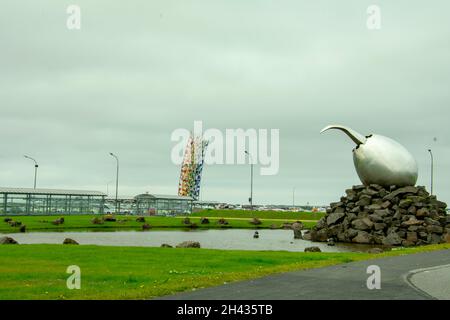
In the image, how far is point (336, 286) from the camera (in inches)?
507

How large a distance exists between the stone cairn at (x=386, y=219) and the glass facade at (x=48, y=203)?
1564 inches

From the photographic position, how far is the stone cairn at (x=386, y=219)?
35656 mm

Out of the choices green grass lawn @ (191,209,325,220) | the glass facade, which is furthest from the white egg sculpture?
the glass facade

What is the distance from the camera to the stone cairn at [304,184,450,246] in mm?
35656

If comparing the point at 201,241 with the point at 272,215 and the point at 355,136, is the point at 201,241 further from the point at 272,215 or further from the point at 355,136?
the point at 272,215

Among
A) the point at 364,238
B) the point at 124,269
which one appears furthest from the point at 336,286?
the point at 364,238

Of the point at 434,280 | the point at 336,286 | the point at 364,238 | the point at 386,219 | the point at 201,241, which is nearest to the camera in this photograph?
the point at 336,286

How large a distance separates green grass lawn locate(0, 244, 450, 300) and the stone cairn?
15.2 m

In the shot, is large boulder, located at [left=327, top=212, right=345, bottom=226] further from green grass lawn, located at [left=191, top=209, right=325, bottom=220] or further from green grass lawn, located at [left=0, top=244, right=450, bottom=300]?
green grass lawn, located at [left=191, top=209, right=325, bottom=220]

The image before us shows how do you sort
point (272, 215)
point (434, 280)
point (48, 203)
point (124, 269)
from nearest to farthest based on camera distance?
point (434, 280) < point (124, 269) < point (48, 203) < point (272, 215)

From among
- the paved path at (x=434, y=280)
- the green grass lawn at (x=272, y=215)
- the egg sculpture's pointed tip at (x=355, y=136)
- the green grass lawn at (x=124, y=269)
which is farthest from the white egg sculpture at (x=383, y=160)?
the green grass lawn at (x=272, y=215)

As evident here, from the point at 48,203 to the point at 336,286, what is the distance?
63.3m
